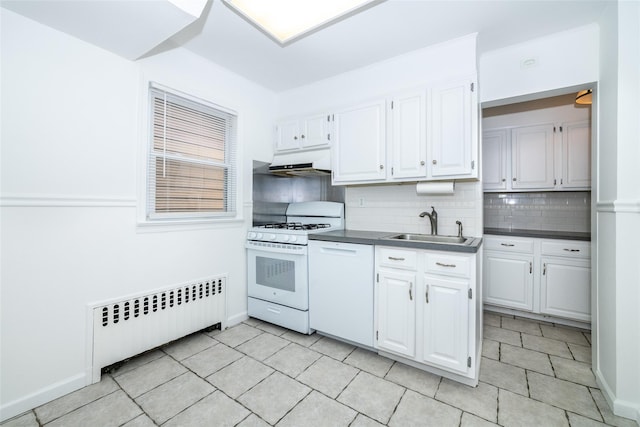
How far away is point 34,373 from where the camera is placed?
1731 millimetres

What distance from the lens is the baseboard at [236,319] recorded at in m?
2.84

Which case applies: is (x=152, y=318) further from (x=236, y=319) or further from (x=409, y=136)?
(x=409, y=136)

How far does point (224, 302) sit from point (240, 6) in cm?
248

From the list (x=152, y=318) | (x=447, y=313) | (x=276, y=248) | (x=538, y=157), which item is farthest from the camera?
(x=538, y=157)

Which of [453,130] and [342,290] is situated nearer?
[453,130]

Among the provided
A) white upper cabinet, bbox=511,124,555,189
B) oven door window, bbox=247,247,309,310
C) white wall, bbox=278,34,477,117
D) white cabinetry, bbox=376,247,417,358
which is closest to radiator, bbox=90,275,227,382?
oven door window, bbox=247,247,309,310

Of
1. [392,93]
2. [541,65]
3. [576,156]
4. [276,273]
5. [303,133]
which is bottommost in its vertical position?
[276,273]

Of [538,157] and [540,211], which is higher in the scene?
[538,157]

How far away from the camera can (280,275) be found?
280cm

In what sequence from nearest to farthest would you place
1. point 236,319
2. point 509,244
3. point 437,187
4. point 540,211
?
1. point 437,187
2. point 236,319
3. point 509,244
4. point 540,211

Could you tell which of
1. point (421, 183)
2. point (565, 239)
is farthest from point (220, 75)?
point (565, 239)

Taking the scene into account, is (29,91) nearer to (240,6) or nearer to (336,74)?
(240,6)

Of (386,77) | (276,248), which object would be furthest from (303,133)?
(276,248)

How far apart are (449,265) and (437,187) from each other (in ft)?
2.47
